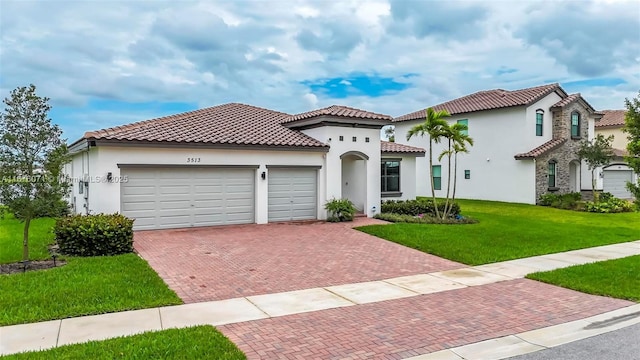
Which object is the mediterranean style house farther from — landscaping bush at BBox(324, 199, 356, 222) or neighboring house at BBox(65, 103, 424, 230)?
landscaping bush at BBox(324, 199, 356, 222)

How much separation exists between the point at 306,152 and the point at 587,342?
1390 cm

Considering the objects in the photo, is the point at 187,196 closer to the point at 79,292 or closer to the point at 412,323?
the point at 79,292

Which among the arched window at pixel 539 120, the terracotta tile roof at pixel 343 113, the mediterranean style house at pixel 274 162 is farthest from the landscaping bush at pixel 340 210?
the arched window at pixel 539 120

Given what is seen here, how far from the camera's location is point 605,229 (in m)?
18.1

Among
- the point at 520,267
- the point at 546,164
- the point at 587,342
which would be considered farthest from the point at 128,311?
the point at 546,164

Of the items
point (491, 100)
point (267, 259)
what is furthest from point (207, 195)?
point (491, 100)

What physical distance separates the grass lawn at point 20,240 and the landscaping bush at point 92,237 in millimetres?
611

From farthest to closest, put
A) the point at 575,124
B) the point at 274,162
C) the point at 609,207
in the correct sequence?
the point at 575,124 → the point at 609,207 → the point at 274,162

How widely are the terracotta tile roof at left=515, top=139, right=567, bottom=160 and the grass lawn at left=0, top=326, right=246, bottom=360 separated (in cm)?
2522

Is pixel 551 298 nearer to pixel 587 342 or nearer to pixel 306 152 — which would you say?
pixel 587 342

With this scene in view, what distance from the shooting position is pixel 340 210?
18.8 meters

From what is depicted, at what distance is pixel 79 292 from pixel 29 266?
3.22m

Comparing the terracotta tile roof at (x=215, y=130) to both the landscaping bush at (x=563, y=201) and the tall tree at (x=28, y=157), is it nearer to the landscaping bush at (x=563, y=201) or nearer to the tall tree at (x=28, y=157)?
the tall tree at (x=28, y=157)

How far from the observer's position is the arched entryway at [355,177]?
20.5m
